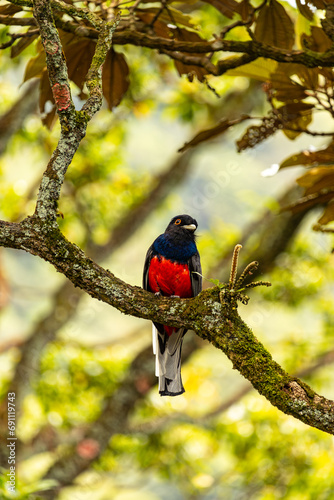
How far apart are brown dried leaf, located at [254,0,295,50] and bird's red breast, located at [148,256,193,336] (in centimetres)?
160

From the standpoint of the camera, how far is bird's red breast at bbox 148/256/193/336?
4.09 metres

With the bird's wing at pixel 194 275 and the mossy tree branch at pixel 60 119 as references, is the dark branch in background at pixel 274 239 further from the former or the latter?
the mossy tree branch at pixel 60 119

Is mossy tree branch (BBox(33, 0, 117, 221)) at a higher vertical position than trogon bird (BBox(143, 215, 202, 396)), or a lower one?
lower

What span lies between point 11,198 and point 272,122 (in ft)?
19.7

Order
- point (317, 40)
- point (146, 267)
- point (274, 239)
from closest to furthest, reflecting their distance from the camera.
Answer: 1. point (317, 40)
2. point (146, 267)
3. point (274, 239)

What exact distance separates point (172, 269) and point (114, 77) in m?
1.36

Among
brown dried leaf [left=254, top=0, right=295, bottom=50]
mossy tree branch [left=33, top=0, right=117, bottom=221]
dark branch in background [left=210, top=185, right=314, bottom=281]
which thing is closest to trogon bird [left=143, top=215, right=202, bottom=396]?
brown dried leaf [left=254, top=0, right=295, bottom=50]

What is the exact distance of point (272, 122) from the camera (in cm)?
351

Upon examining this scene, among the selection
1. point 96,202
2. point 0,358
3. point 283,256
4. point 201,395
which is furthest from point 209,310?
point 0,358

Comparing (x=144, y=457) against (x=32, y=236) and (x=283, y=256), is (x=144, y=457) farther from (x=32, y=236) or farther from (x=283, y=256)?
(x=32, y=236)

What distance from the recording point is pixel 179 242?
13.7 feet

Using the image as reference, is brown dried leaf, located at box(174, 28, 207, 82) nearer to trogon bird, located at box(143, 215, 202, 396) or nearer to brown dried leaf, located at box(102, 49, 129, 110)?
brown dried leaf, located at box(102, 49, 129, 110)

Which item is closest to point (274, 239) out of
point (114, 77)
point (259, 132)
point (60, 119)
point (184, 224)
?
point (184, 224)

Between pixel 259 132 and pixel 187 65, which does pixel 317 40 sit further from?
pixel 187 65
